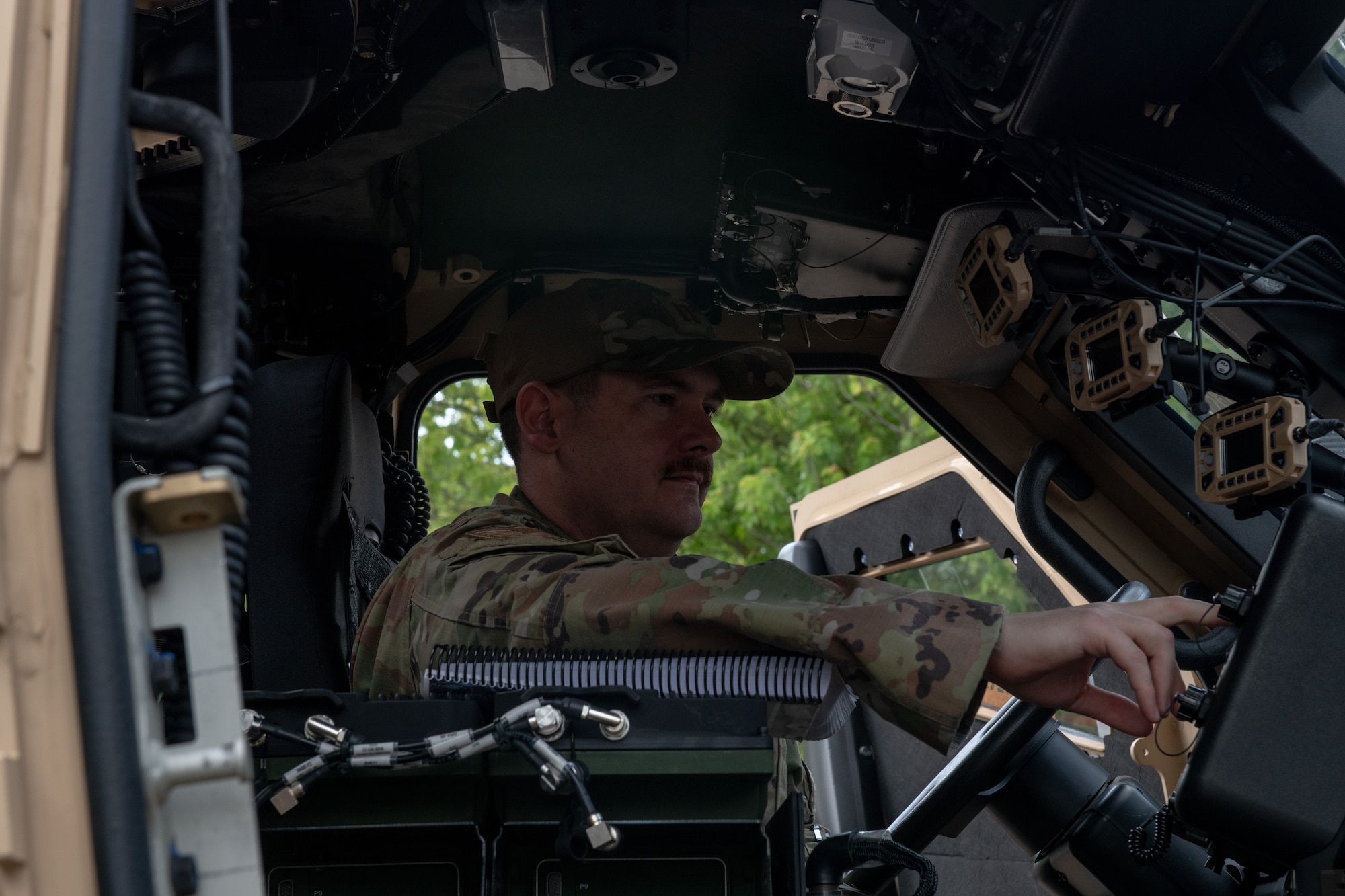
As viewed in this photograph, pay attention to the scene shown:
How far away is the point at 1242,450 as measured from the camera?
204 cm

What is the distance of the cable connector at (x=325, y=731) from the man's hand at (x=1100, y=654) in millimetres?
754

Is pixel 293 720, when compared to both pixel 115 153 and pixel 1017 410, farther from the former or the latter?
pixel 1017 410

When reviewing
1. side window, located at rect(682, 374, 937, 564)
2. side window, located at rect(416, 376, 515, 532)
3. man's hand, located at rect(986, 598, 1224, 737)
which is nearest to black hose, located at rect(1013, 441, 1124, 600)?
man's hand, located at rect(986, 598, 1224, 737)

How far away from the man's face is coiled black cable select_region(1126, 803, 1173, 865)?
0.98m

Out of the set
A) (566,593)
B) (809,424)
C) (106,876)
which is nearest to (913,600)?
(566,593)

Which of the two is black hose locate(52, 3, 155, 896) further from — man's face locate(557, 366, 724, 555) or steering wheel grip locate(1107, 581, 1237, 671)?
man's face locate(557, 366, 724, 555)

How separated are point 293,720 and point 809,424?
945 cm

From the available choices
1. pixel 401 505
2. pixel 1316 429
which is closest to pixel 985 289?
pixel 1316 429

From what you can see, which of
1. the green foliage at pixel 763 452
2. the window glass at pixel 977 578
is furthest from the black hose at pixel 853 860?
the green foliage at pixel 763 452

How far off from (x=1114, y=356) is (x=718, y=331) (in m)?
1.02

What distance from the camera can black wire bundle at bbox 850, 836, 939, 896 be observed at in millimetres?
1829

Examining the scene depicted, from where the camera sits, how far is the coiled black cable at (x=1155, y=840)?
1.83 m

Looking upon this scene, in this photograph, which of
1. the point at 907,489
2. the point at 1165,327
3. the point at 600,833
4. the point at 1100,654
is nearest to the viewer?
the point at 600,833

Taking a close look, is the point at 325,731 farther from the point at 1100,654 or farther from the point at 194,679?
the point at 1100,654
